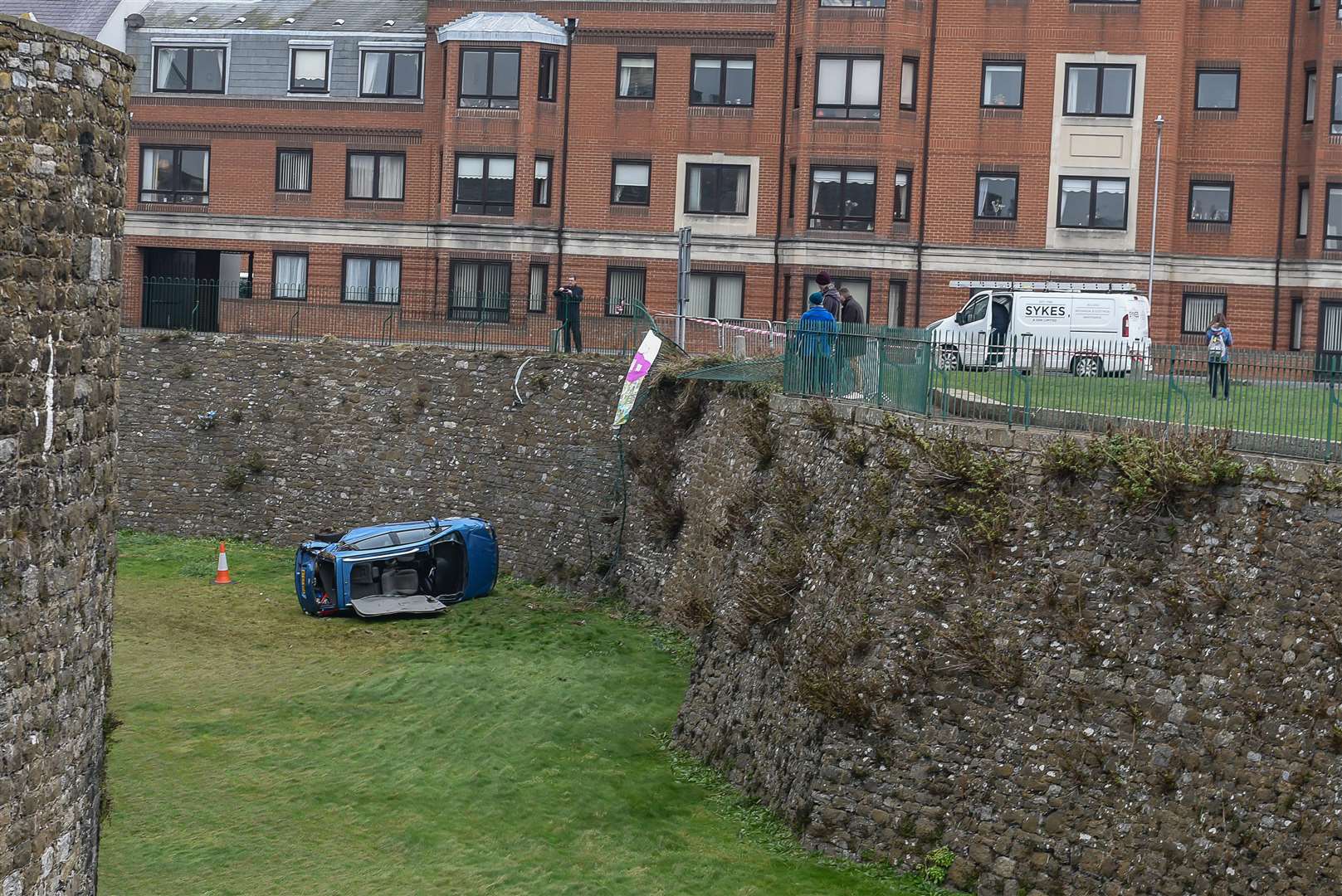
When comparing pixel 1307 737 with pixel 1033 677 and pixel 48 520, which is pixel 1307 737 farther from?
pixel 48 520

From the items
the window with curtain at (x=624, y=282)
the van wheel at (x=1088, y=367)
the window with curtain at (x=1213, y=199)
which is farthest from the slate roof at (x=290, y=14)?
the van wheel at (x=1088, y=367)

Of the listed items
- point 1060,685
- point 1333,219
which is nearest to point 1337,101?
point 1333,219

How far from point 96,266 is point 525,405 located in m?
19.3

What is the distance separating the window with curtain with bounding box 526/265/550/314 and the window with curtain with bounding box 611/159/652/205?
251cm

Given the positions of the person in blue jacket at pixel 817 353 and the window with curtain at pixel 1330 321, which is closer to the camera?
the person in blue jacket at pixel 817 353

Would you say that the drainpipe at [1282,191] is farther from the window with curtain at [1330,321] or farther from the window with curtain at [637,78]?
the window with curtain at [637,78]

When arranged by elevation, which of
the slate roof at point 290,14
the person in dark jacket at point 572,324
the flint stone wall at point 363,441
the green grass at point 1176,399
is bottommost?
the flint stone wall at point 363,441

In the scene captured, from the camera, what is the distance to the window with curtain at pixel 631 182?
133ft

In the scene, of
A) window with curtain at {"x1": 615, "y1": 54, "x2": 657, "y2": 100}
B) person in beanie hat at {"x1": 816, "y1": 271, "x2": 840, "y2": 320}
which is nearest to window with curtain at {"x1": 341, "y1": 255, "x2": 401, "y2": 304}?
window with curtain at {"x1": 615, "y1": 54, "x2": 657, "y2": 100}

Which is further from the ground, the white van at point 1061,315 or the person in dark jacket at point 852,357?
the white van at point 1061,315

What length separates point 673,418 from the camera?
26.7 meters

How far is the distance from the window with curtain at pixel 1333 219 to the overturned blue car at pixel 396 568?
22524 millimetres

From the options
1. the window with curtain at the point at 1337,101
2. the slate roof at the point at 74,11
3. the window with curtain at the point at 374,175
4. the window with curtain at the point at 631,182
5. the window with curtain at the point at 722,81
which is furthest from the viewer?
the window with curtain at the point at 374,175

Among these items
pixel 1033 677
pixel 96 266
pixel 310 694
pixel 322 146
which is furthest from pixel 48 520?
pixel 322 146
